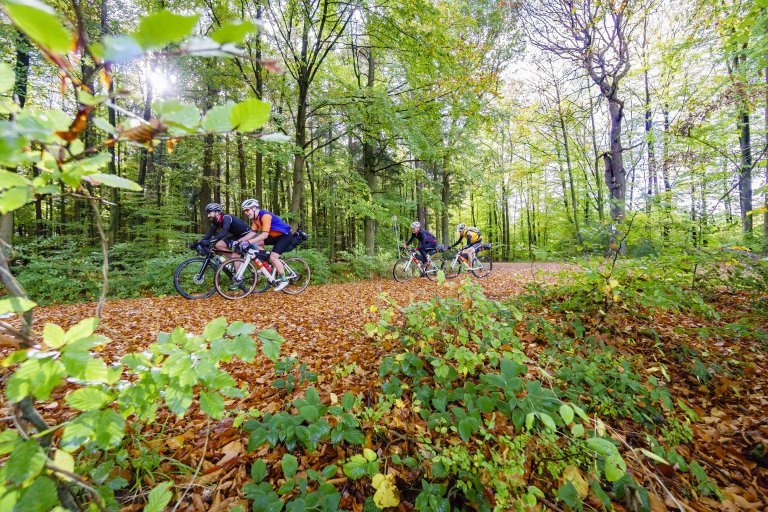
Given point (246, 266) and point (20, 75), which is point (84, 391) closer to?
point (246, 266)

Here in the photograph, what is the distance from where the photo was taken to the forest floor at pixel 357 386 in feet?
6.52

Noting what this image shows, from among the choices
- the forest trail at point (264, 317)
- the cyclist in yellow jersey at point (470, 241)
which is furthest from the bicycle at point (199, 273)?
the cyclist in yellow jersey at point (470, 241)

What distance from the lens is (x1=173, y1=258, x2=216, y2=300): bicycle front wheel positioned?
721 centimetres

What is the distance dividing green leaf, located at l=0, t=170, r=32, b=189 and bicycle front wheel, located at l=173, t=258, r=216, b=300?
23.2ft

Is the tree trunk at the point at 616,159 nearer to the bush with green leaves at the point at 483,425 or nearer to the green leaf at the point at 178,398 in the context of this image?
the bush with green leaves at the point at 483,425

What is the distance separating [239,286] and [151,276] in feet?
8.50

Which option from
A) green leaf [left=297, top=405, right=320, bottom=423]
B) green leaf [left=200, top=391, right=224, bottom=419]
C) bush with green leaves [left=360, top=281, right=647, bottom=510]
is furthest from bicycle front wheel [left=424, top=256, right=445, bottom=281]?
green leaf [left=200, top=391, right=224, bottom=419]

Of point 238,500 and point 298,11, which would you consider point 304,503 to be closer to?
point 238,500

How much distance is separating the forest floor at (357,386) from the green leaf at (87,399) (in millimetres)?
210

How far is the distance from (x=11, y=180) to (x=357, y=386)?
8.04 feet

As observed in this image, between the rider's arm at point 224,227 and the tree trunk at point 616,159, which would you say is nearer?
the rider's arm at point 224,227

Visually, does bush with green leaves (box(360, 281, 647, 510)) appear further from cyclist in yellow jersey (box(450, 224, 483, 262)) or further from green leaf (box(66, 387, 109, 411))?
cyclist in yellow jersey (box(450, 224, 483, 262))

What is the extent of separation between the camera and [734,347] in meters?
3.74

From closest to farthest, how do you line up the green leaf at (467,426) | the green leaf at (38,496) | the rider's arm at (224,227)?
the green leaf at (38,496) → the green leaf at (467,426) → the rider's arm at (224,227)
